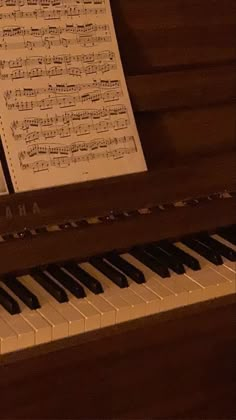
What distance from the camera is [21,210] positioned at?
1301mm

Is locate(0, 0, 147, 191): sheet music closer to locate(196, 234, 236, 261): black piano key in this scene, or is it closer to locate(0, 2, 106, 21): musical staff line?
locate(0, 2, 106, 21): musical staff line

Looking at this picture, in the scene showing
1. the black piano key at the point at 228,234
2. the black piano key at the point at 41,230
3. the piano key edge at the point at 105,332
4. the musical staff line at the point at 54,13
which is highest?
the musical staff line at the point at 54,13

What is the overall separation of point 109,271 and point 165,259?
14 centimetres

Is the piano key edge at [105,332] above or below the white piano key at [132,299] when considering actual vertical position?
below

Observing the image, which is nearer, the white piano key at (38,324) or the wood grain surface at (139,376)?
the white piano key at (38,324)

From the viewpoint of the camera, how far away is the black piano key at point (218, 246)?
59.9 inches

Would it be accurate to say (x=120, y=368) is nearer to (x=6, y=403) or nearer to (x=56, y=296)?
(x=6, y=403)

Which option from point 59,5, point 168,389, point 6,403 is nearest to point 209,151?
point 59,5

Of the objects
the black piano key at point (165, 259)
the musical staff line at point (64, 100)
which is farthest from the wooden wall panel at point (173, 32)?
the black piano key at point (165, 259)

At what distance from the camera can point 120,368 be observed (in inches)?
65.8

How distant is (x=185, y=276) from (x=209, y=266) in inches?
3.0

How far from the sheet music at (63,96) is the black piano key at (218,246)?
0.25 meters

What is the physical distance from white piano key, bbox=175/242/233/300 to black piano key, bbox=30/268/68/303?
0.28 meters

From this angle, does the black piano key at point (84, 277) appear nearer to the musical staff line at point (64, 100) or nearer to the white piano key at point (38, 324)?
the white piano key at point (38, 324)
